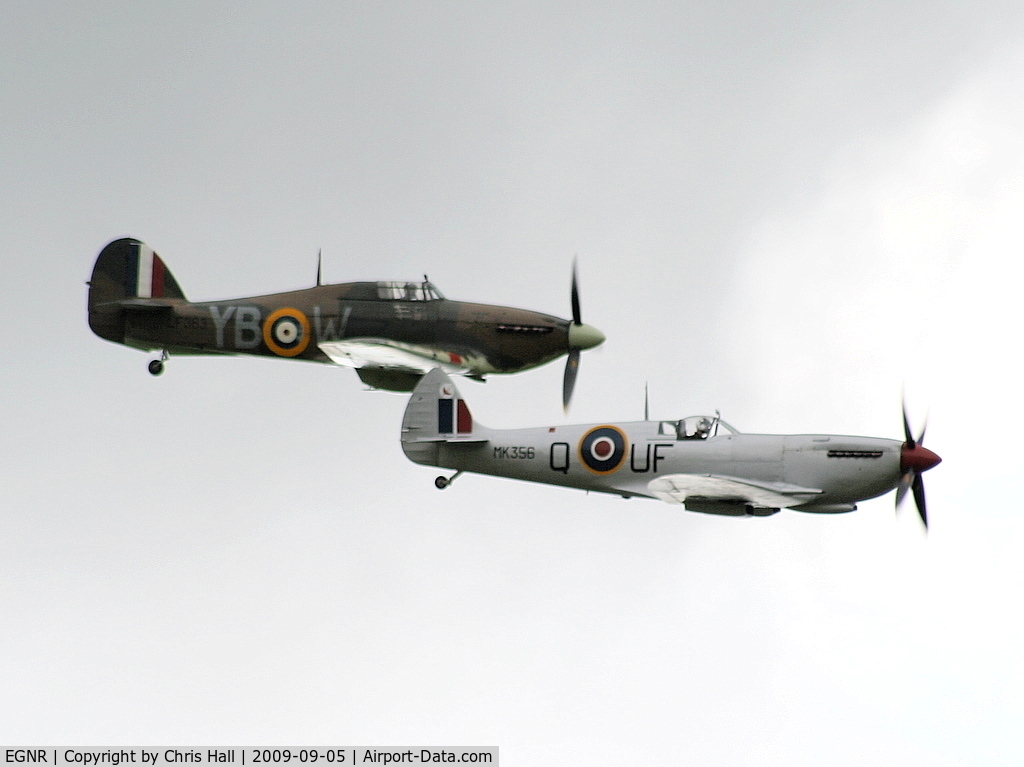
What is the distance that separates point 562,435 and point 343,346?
3.59 meters

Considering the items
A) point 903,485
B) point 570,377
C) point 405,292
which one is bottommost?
point 903,485

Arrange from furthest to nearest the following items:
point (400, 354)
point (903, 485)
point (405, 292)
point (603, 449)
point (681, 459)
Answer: point (405, 292), point (400, 354), point (603, 449), point (681, 459), point (903, 485)

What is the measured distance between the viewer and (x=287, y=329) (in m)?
24.8

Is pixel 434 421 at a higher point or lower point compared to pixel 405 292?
lower

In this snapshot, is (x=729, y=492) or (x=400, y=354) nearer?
(x=729, y=492)

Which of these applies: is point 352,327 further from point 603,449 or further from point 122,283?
point 603,449

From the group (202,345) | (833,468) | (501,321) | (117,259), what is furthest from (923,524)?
(117,259)

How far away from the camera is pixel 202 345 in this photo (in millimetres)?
24953

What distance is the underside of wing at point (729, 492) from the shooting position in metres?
22.1

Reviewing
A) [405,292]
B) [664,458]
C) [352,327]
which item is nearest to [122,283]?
[352,327]

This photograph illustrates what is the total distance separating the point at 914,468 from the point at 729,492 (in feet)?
8.24

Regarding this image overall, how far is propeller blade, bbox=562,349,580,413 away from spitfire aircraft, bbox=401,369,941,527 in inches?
27.0

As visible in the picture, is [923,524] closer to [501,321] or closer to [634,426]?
[634,426]

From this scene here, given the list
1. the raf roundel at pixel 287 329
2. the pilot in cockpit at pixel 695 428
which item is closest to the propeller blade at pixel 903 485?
the pilot in cockpit at pixel 695 428
